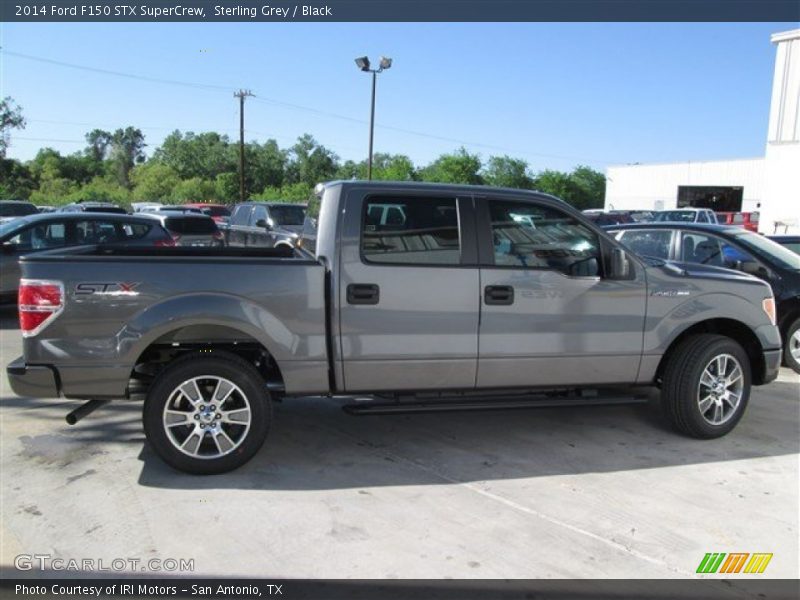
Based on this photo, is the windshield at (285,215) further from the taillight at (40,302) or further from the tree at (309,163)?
the tree at (309,163)

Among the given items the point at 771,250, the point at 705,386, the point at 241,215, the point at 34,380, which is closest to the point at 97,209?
the point at 241,215

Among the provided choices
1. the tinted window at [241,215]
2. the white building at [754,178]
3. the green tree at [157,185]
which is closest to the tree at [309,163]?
the green tree at [157,185]

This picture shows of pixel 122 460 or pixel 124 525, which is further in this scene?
pixel 122 460

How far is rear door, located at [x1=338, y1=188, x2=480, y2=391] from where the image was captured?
420 cm

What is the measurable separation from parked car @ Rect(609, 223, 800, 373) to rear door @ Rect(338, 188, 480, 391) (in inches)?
129

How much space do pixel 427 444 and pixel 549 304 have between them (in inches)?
56.2

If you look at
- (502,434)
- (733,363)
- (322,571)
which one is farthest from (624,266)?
(322,571)

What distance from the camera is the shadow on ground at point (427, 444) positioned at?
424 centimetres

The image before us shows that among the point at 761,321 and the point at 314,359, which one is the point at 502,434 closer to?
the point at 314,359

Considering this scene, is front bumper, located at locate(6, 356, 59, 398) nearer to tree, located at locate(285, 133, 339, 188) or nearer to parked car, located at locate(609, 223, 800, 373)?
parked car, located at locate(609, 223, 800, 373)

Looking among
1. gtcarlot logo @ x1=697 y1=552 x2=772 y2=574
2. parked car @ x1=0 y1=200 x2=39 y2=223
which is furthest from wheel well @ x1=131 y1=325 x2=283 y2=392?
parked car @ x1=0 y1=200 x2=39 y2=223

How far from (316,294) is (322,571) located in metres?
1.72

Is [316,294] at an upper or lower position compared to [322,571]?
upper

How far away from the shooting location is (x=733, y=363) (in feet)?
16.1
